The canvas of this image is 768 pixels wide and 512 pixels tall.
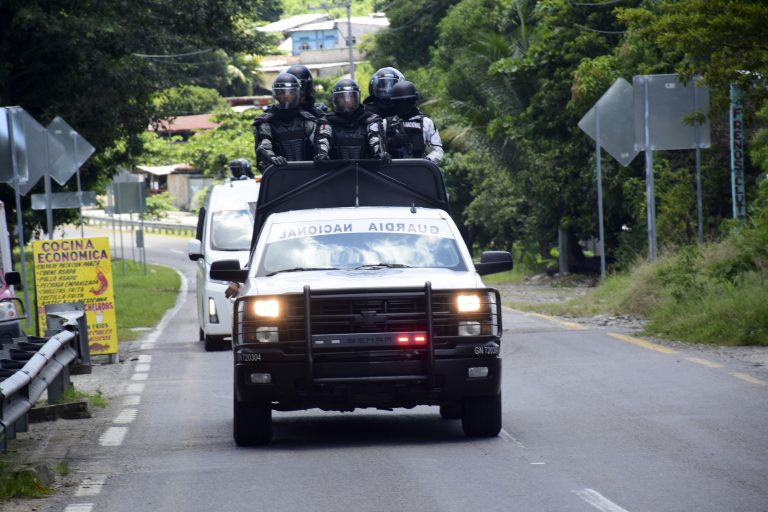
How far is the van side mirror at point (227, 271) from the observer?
11.3 m

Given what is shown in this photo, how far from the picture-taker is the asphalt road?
827 cm

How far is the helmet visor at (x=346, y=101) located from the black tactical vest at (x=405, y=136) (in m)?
0.75

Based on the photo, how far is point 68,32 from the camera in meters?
29.0

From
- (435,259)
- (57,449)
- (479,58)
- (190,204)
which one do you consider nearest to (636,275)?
(435,259)

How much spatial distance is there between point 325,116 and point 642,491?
6.81 metres

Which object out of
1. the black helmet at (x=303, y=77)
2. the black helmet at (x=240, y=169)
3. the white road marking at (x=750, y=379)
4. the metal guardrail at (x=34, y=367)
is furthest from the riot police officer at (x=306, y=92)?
the black helmet at (x=240, y=169)

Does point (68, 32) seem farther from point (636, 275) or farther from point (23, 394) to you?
point (23, 394)

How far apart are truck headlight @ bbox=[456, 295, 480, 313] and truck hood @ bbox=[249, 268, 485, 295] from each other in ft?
0.32

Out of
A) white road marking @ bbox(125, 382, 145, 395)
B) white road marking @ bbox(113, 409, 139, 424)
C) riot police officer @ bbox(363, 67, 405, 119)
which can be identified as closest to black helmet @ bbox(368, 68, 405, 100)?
riot police officer @ bbox(363, 67, 405, 119)

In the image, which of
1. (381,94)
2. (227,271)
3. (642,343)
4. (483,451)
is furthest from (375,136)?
(642,343)

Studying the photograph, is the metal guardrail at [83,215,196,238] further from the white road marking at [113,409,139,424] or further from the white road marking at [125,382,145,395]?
the white road marking at [113,409,139,424]

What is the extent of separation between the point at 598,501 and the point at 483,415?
2.63 metres

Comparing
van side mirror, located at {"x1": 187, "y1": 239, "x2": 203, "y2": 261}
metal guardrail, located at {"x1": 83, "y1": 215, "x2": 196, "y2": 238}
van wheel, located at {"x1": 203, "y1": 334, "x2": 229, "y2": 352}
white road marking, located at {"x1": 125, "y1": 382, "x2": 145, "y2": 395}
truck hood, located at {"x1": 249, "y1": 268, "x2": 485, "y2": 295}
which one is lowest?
metal guardrail, located at {"x1": 83, "y1": 215, "x2": 196, "y2": 238}

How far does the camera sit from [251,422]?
10516 mm
